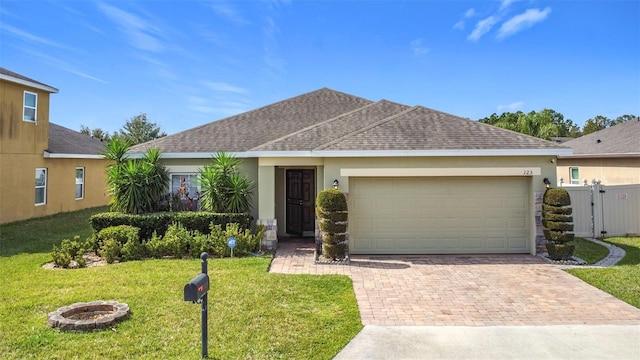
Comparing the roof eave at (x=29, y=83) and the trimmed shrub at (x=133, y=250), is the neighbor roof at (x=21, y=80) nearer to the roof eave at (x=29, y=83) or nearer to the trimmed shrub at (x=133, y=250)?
the roof eave at (x=29, y=83)

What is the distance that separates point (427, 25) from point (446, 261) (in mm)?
9425

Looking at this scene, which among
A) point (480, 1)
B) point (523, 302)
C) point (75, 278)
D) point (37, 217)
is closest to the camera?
point (523, 302)

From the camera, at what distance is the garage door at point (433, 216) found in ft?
34.3

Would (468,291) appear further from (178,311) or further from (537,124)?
(537,124)

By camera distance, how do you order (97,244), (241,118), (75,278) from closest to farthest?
(75,278) < (97,244) < (241,118)

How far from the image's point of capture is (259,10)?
1315 cm

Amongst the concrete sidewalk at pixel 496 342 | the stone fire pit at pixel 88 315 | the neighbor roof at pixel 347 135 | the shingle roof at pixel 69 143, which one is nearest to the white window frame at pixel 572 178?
the neighbor roof at pixel 347 135

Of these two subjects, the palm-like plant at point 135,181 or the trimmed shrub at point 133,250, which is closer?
the trimmed shrub at point 133,250

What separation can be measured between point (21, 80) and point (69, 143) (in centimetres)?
504

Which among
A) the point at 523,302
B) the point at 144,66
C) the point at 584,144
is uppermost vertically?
the point at 144,66

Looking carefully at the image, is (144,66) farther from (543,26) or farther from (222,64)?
(543,26)

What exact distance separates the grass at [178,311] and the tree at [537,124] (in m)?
38.0

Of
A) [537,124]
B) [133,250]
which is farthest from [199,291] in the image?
[537,124]

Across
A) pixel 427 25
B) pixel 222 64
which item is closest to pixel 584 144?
pixel 427 25
